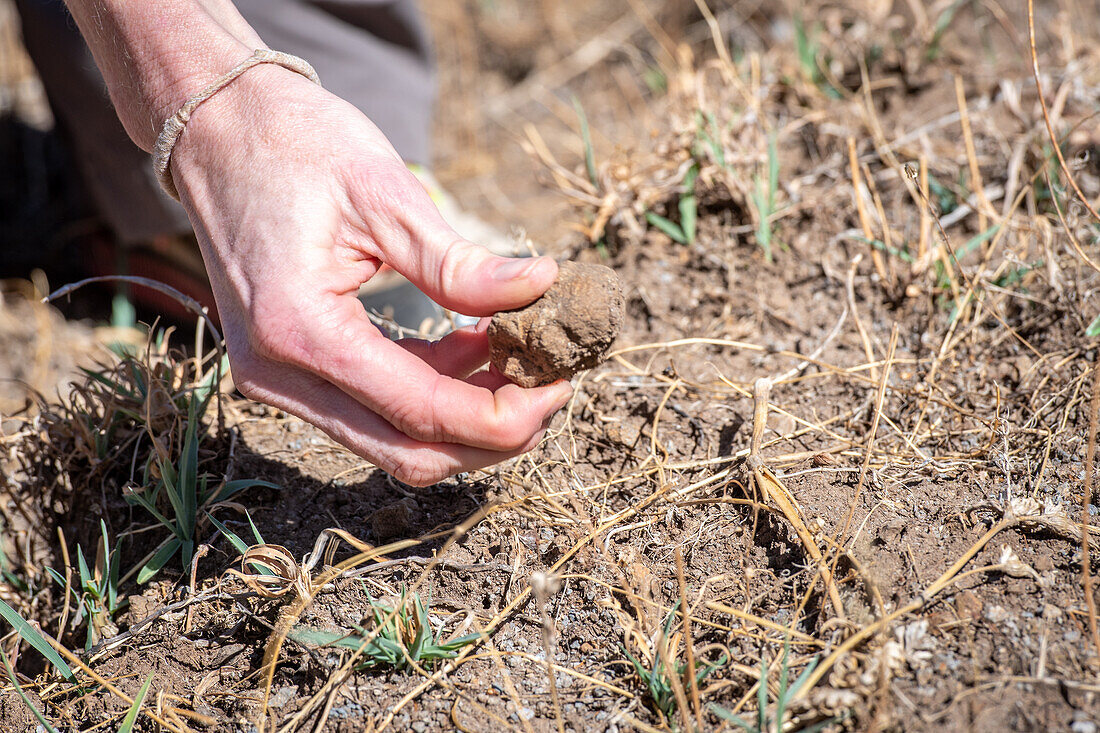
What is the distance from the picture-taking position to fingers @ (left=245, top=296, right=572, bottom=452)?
112cm

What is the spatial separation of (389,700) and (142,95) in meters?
1.10

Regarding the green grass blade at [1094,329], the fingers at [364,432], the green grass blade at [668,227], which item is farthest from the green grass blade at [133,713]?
the green grass blade at [1094,329]

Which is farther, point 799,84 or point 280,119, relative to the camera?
point 799,84

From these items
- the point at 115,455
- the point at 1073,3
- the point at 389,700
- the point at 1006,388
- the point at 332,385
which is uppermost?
the point at 1073,3

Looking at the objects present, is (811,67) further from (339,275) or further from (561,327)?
(339,275)

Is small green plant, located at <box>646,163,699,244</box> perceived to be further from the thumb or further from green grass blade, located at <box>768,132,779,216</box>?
the thumb

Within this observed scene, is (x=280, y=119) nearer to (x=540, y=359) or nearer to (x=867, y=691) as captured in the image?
(x=540, y=359)

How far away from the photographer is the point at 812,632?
1.19m

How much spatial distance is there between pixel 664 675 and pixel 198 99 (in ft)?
3.82

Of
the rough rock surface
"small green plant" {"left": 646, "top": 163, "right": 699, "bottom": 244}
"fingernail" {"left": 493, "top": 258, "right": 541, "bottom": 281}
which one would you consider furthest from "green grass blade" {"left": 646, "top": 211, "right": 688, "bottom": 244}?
"fingernail" {"left": 493, "top": 258, "right": 541, "bottom": 281}

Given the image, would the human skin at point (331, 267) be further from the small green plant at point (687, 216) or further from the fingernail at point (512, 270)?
the small green plant at point (687, 216)

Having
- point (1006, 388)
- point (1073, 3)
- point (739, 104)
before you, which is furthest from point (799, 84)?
→ point (1073, 3)

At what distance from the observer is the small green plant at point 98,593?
1418 millimetres

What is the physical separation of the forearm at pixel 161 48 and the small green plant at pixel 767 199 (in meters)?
1.16
